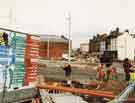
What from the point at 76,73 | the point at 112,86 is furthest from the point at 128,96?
the point at 76,73

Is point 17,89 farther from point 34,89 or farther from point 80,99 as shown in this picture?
point 80,99

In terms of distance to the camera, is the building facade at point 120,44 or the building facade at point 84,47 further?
the building facade at point 84,47

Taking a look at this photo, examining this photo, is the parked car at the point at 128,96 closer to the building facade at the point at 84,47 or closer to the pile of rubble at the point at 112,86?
the pile of rubble at the point at 112,86

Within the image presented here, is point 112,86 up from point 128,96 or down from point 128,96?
down

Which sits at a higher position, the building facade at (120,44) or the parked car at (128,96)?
the building facade at (120,44)

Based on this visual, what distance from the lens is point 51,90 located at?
10977mm

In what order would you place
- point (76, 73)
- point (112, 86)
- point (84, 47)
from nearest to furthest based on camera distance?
point (112, 86)
point (76, 73)
point (84, 47)

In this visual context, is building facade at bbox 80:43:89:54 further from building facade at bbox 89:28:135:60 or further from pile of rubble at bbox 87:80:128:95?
pile of rubble at bbox 87:80:128:95

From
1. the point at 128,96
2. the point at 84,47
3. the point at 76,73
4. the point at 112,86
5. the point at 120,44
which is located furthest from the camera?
the point at 84,47

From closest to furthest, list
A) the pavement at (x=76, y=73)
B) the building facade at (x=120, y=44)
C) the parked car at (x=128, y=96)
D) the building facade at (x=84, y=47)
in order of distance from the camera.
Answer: the parked car at (x=128, y=96), the pavement at (x=76, y=73), the building facade at (x=120, y=44), the building facade at (x=84, y=47)

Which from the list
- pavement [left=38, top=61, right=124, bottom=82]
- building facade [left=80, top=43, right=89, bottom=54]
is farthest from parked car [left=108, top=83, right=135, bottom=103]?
building facade [left=80, top=43, right=89, bottom=54]

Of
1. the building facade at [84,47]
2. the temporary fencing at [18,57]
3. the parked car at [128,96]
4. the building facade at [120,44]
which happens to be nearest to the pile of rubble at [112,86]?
the temporary fencing at [18,57]

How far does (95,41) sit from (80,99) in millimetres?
157904

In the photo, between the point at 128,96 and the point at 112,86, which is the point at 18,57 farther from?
the point at 112,86
